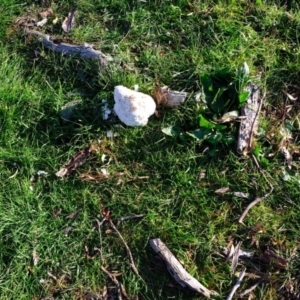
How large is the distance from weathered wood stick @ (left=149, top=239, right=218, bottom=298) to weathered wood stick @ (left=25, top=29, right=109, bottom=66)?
1221 mm

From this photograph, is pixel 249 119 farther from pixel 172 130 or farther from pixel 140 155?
pixel 140 155

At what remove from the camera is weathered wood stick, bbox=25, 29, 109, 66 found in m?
3.27

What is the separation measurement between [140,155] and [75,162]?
0.39 meters

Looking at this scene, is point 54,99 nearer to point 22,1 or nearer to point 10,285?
point 22,1

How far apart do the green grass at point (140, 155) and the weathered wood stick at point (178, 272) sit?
5 cm

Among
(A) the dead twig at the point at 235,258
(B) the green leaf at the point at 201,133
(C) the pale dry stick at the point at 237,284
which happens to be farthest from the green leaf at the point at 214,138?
(C) the pale dry stick at the point at 237,284

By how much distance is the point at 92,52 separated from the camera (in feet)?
10.8

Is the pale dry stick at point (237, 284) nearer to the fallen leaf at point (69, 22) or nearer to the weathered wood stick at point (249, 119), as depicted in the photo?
the weathered wood stick at point (249, 119)

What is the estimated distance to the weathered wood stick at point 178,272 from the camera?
108 inches

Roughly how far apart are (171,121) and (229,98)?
0.37 meters

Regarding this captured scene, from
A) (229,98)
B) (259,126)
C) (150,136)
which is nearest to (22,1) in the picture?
(150,136)

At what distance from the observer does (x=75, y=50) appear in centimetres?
331

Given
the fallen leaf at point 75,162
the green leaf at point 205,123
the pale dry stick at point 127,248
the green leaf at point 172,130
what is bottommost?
the pale dry stick at point 127,248

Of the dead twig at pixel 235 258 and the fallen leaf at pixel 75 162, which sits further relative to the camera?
Result: the fallen leaf at pixel 75 162
